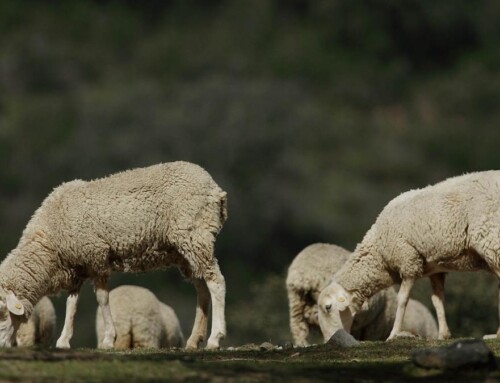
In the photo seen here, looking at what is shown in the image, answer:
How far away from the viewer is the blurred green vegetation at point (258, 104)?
52.8 metres

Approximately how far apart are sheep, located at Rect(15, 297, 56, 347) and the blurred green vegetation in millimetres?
23856

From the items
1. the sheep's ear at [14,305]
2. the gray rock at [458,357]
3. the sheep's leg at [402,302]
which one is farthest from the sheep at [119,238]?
the gray rock at [458,357]

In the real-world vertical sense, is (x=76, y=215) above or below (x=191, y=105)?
below

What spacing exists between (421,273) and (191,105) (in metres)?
45.5

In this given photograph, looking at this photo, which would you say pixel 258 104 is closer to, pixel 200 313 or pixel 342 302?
pixel 342 302

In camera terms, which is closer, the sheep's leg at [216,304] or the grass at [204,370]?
the grass at [204,370]

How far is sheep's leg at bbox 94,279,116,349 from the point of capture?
1548 cm

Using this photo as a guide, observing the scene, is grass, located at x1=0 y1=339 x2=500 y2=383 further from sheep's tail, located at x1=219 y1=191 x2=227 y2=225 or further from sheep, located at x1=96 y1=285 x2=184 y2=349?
sheep, located at x1=96 y1=285 x2=184 y2=349

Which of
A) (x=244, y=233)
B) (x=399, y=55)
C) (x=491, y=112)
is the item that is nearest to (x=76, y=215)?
(x=244, y=233)

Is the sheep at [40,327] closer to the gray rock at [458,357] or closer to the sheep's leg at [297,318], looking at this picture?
the sheep's leg at [297,318]

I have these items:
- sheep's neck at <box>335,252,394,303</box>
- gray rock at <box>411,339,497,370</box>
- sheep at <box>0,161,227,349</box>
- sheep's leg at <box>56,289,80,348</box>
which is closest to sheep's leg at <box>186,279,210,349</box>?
sheep at <box>0,161,227,349</box>

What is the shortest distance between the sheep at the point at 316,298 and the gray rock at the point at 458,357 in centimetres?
700

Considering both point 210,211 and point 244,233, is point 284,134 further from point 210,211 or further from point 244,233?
point 210,211

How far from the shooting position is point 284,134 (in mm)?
59312
